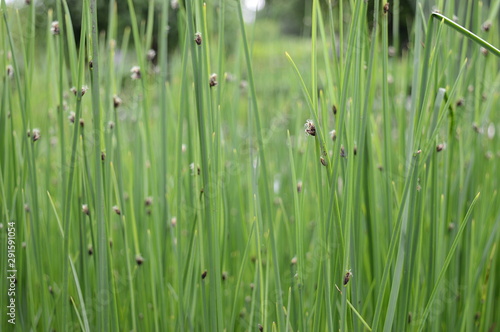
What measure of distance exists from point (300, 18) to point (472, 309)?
36.4 feet

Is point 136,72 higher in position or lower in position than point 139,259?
higher

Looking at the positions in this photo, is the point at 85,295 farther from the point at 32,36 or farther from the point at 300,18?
the point at 300,18

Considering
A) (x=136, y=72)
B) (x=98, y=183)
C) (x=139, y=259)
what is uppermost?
(x=136, y=72)

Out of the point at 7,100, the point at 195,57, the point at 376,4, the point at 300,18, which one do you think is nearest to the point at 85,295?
the point at 7,100

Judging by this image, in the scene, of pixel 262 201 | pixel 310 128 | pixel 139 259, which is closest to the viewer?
pixel 310 128

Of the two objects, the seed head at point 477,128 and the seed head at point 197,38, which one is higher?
the seed head at point 197,38

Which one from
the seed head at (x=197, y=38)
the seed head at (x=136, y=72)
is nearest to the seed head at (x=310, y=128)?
the seed head at (x=197, y=38)

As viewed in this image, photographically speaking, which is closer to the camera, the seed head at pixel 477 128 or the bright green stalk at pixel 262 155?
the bright green stalk at pixel 262 155

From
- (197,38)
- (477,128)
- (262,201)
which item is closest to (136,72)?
(197,38)

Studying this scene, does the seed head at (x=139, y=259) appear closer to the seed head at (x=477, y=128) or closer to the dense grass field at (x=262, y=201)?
the dense grass field at (x=262, y=201)

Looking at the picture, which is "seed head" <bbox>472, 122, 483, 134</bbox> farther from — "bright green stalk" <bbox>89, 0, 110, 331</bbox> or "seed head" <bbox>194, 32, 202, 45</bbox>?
"bright green stalk" <bbox>89, 0, 110, 331</bbox>

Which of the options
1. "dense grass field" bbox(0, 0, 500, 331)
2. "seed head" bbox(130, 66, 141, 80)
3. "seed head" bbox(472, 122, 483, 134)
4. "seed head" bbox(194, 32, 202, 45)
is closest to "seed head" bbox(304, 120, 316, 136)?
"dense grass field" bbox(0, 0, 500, 331)

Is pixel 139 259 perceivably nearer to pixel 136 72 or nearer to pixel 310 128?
pixel 136 72

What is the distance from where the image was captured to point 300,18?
11281mm
